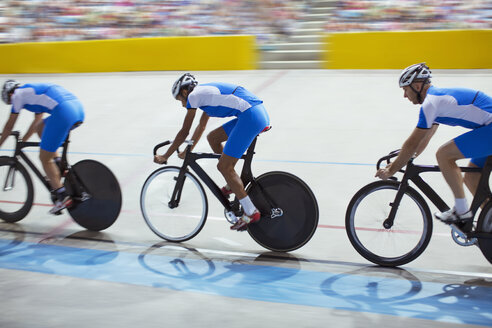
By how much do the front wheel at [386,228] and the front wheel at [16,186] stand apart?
3.10 metres

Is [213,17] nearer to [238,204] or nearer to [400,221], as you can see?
[238,204]

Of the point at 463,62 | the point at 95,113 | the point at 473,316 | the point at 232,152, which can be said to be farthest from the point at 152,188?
the point at 463,62

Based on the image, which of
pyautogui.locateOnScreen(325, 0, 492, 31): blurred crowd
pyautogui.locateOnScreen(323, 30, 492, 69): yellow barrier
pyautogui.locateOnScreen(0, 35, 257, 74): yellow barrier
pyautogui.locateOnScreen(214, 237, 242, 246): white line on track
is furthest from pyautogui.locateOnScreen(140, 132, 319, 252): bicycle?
pyautogui.locateOnScreen(325, 0, 492, 31): blurred crowd

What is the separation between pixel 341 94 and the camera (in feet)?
31.6

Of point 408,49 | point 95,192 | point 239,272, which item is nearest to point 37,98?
point 95,192

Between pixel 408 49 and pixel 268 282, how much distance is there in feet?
27.3

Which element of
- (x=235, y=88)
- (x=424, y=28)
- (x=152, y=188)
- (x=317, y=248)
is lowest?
(x=317, y=248)

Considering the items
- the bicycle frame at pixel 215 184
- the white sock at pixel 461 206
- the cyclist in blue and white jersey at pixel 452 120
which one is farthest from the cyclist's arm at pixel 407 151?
the bicycle frame at pixel 215 184

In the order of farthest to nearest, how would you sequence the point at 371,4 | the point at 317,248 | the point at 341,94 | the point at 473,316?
the point at 371,4, the point at 341,94, the point at 317,248, the point at 473,316

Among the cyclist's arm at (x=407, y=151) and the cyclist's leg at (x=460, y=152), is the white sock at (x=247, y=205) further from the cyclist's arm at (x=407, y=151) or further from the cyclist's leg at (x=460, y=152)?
the cyclist's leg at (x=460, y=152)

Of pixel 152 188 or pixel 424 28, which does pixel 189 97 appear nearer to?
pixel 152 188

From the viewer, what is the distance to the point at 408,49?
1088 centimetres

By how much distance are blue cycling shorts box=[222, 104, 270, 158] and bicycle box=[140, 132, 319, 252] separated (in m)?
0.16

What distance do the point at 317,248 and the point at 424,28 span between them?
799 centimetres
